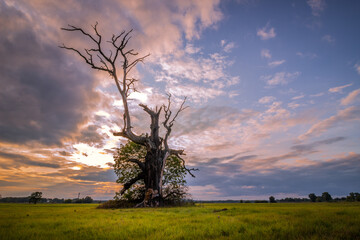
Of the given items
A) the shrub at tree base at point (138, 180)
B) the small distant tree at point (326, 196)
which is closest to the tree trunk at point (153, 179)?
the shrub at tree base at point (138, 180)

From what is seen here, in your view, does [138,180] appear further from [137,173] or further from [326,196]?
[326,196]

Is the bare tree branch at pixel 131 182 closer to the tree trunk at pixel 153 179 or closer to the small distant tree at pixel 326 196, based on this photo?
the tree trunk at pixel 153 179

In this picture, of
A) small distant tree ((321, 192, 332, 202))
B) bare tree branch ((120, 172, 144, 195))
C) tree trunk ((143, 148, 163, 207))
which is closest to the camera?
tree trunk ((143, 148, 163, 207))

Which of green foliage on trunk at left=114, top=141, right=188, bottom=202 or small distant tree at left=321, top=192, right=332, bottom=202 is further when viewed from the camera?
small distant tree at left=321, top=192, right=332, bottom=202

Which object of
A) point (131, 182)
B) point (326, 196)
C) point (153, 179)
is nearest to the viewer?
point (153, 179)

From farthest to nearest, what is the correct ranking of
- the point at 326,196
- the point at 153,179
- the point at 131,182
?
the point at 326,196
the point at 131,182
the point at 153,179

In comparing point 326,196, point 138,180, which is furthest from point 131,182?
point 326,196

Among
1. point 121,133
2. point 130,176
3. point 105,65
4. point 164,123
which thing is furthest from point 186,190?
point 105,65

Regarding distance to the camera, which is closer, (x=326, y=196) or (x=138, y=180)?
(x=138, y=180)

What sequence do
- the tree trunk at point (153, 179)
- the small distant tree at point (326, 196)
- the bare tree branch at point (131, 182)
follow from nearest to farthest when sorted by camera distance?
the tree trunk at point (153, 179)
the bare tree branch at point (131, 182)
the small distant tree at point (326, 196)

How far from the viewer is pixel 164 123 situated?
26750 mm

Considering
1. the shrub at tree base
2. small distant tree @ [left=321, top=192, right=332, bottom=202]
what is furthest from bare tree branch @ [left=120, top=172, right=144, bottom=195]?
small distant tree @ [left=321, top=192, right=332, bottom=202]

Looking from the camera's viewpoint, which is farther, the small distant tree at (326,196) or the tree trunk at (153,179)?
the small distant tree at (326,196)

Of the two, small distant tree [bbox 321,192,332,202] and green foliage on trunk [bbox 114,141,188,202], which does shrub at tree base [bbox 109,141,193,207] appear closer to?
green foliage on trunk [bbox 114,141,188,202]
